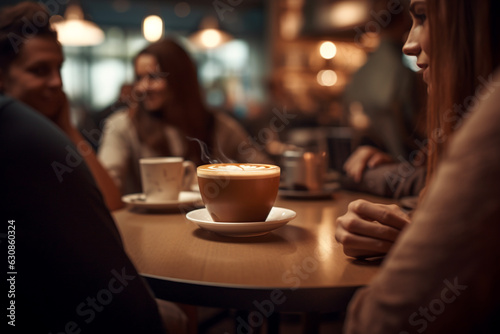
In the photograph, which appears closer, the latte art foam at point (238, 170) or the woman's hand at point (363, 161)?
the latte art foam at point (238, 170)

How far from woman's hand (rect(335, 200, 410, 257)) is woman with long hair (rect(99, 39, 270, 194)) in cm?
146

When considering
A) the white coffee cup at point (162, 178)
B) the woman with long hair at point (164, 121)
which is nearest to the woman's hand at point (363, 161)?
the white coffee cup at point (162, 178)

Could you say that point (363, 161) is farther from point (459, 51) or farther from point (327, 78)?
point (327, 78)

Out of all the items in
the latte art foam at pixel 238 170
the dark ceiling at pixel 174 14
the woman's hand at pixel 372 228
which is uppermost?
the dark ceiling at pixel 174 14

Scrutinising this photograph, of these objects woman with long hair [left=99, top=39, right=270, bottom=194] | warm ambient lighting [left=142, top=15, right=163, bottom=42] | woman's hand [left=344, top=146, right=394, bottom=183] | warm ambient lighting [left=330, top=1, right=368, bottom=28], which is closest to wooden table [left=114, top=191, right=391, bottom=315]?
woman's hand [left=344, top=146, right=394, bottom=183]

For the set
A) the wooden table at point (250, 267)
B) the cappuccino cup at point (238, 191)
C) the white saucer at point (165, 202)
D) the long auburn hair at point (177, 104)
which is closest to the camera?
the wooden table at point (250, 267)

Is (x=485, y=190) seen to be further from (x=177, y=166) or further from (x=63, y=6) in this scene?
(x=63, y=6)

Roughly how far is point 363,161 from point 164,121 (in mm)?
1274

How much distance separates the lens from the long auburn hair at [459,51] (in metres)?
0.70

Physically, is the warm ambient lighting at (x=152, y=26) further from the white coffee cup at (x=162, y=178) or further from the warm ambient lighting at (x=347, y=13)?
the white coffee cup at (x=162, y=178)

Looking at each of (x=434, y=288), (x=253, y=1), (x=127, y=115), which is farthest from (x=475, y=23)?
(x=253, y=1)

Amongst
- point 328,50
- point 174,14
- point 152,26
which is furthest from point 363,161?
point 174,14

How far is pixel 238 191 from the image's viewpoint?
33.5 inches

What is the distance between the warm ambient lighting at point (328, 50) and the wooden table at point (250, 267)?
7425 millimetres
